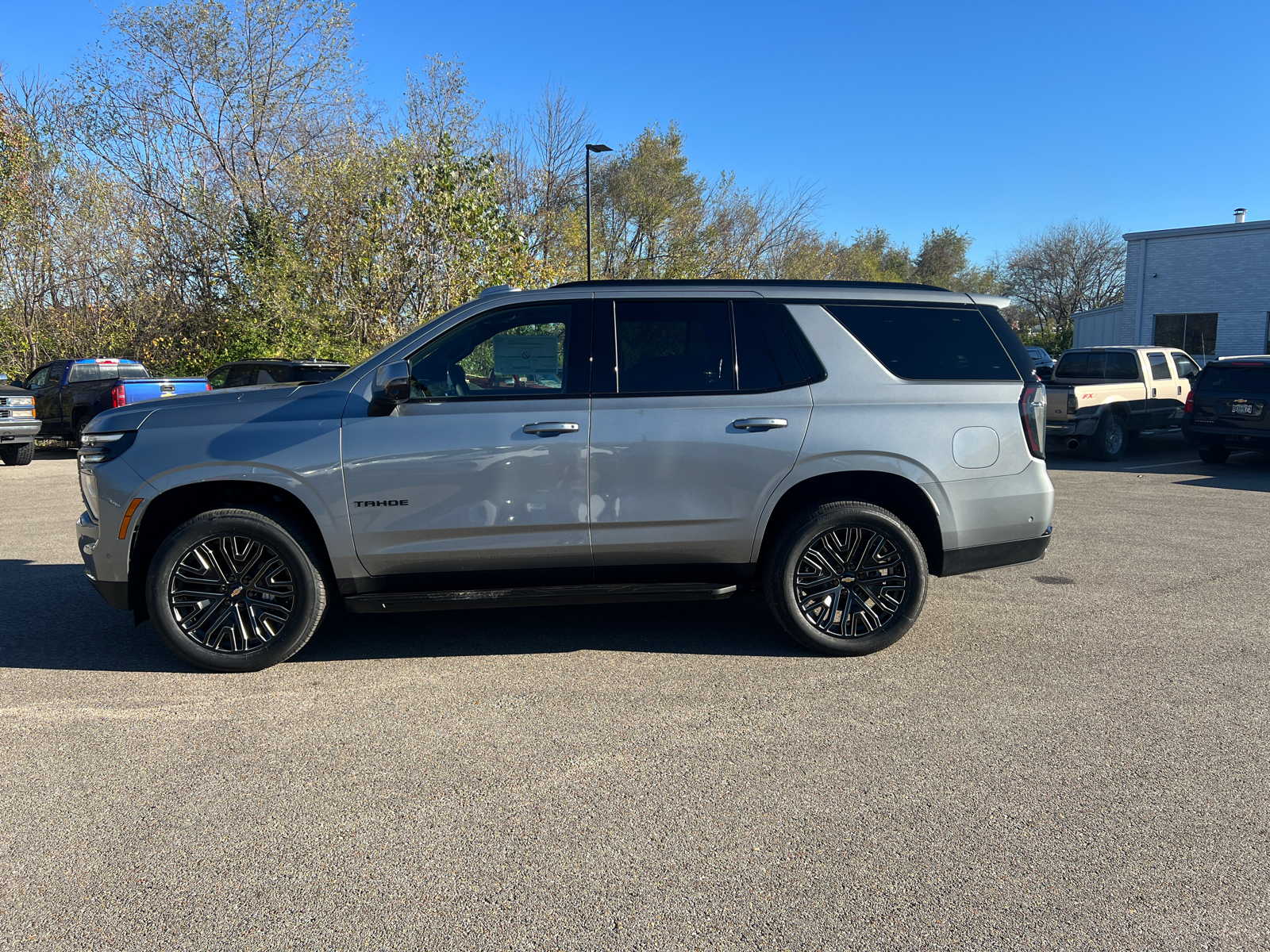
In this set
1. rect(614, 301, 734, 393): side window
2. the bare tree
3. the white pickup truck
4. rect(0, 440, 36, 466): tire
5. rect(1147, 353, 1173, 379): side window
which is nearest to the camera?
rect(614, 301, 734, 393): side window

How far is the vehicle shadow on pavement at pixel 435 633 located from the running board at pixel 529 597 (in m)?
0.43

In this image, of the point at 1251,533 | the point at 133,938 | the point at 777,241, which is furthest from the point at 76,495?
the point at 777,241

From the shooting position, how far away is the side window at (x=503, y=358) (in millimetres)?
4707

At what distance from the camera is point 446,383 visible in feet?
15.5

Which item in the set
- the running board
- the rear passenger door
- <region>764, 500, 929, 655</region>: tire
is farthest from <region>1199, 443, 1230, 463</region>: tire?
the running board

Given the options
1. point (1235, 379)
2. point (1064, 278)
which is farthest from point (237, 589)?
point (1064, 278)

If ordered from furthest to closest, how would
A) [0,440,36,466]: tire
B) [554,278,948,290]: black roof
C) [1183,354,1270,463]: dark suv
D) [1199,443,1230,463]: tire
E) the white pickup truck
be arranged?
[0,440,36,466]: tire < the white pickup truck < [1199,443,1230,463]: tire < [1183,354,1270,463]: dark suv < [554,278,948,290]: black roof

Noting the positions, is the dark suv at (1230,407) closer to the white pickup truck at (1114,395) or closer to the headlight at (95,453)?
the white pickup truck at (1114,395)

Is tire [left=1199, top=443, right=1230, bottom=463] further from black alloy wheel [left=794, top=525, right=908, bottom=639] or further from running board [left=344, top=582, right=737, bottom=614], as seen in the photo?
running board [left=344, top=582, right=737, bottom=614]

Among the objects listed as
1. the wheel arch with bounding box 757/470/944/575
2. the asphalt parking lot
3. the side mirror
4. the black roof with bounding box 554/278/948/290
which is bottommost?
the asphalt parking lot

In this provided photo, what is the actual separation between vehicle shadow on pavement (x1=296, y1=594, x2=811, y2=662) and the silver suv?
1.47ft

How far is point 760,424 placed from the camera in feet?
15.6

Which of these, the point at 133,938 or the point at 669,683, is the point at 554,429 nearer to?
the point at 669,683

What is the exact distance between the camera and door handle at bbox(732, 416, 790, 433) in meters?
4.74
